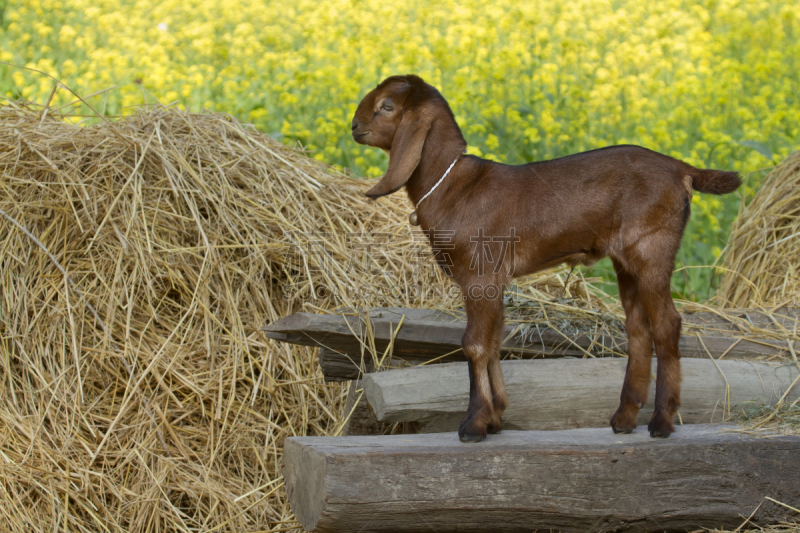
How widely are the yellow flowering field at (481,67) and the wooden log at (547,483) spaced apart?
3.17 metres

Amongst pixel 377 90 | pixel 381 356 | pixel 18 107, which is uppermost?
pixel 377 90

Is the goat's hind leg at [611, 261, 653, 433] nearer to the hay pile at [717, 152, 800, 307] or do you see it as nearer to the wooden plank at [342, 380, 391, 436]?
the wooden plank at [342, 380, 391, 436]

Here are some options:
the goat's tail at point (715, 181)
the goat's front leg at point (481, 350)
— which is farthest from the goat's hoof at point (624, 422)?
the goat's tail at point (715, 181)

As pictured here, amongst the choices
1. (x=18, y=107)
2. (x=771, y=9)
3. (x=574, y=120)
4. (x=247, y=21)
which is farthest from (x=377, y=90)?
(x=771, y=9)

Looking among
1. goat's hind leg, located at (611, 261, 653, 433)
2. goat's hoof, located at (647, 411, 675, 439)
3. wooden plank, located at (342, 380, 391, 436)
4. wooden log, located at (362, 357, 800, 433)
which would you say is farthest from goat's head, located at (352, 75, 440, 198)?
goat's hoof, located at (647, 411, 675, 439)

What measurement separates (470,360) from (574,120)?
4.87 meters

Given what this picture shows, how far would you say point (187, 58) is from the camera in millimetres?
8352

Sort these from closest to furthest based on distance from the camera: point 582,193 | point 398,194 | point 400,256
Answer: point 582,193 < point 400,256 < point 398,194

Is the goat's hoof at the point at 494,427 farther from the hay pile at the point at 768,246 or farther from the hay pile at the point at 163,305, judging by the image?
the hay pile at the point at 768,246

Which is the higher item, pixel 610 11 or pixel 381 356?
pixel 610 11

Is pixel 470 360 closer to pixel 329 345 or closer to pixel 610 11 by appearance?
pixel 329 345

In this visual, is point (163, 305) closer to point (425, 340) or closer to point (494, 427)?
point (425, 340)

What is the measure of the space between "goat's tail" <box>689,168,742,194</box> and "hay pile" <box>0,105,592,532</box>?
1.35 meters

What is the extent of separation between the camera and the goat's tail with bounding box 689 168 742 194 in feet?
8.53
